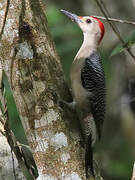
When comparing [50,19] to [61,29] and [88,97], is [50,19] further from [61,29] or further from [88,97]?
[88,97]

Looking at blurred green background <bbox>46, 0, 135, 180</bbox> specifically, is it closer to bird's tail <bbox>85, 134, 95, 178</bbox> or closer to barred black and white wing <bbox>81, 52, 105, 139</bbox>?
barred black and white wing <bbox>81, 52, 105, 139</bbox>

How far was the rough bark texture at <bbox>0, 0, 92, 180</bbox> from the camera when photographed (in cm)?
324

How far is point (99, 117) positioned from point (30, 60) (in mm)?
1354

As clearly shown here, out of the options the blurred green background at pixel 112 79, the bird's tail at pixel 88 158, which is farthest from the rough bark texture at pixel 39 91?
the blurred green background at pixel 112 79

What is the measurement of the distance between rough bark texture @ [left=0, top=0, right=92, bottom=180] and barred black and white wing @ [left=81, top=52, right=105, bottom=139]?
40.6 inches

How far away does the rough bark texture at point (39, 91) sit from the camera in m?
3.24

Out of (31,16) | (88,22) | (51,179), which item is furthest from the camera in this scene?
(88,22)

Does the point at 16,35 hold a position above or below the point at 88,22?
above

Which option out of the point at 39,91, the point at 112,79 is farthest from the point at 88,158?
the point at 112,79

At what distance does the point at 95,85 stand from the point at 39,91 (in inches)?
53.4

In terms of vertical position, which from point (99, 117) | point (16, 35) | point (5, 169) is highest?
point (16, 35)

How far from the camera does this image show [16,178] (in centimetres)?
334

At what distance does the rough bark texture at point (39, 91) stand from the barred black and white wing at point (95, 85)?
1.03 metres

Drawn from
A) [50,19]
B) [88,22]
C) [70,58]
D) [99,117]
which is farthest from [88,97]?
[50,19]
